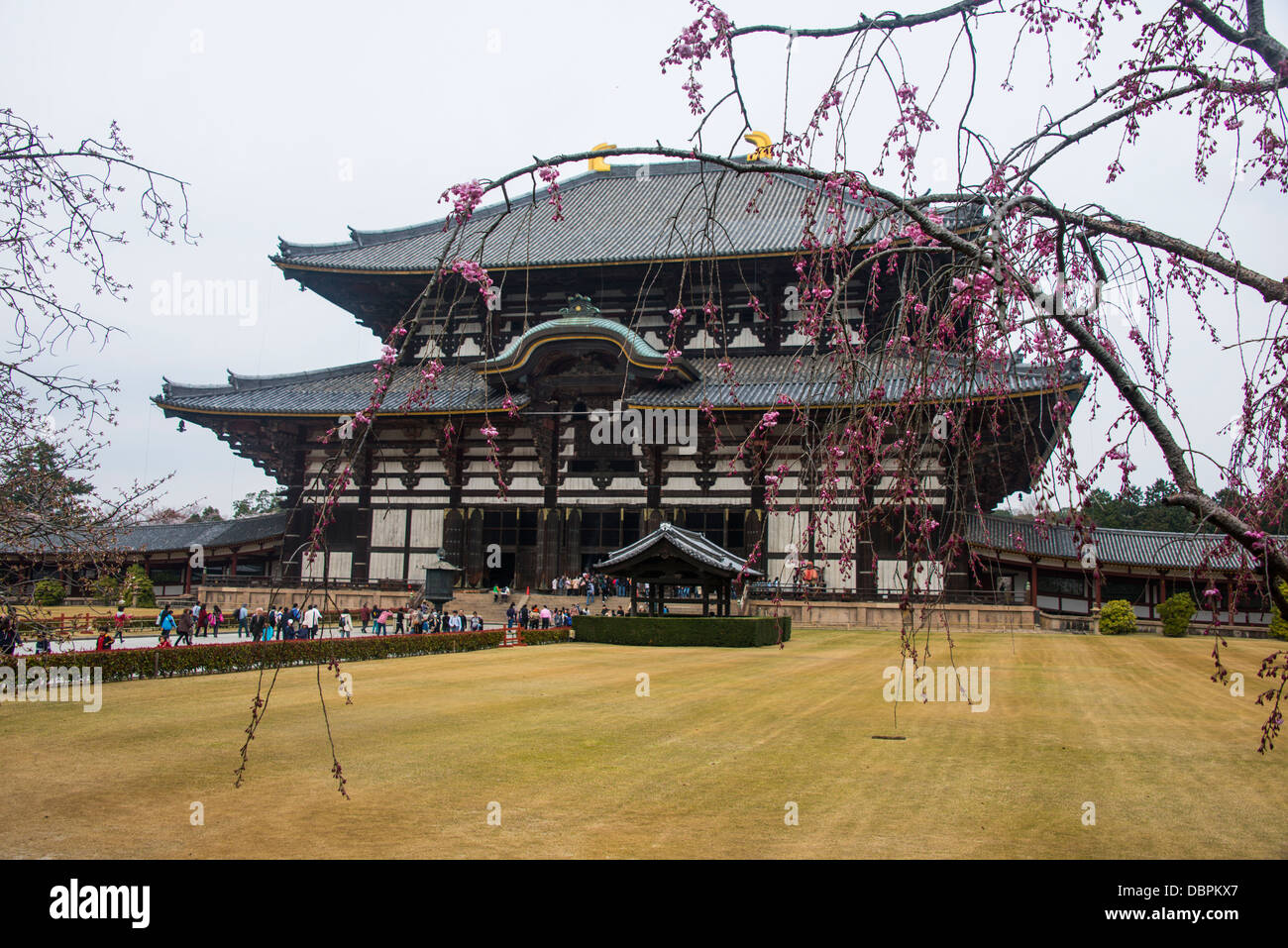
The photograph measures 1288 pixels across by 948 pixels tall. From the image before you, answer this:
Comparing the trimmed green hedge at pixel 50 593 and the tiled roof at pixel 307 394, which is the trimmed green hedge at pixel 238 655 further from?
the tiled roof at pixel 307 394

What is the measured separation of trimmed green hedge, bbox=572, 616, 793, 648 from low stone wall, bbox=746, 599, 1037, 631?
552 cm

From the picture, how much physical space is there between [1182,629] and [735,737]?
30873 millimetres

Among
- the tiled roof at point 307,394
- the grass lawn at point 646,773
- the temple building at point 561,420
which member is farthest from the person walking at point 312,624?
the tiled roof at point 307,394

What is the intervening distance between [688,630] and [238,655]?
1204 cm

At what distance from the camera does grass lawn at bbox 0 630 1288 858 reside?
718 centimetres

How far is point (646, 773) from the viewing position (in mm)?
9477

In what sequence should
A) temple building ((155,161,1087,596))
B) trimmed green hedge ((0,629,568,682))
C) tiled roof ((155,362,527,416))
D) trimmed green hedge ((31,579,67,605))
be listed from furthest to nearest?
tiled roof ((155,362,527,416)), temple building ((155,161,1087,596)), trimmed green hedge ((0,629,568,682)), trimmed green hedge ((31,579,67,605))

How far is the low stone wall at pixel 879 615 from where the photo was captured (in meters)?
32.4

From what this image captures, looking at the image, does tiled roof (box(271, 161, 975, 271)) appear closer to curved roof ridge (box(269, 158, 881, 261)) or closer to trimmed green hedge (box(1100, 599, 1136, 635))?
curved roof ridge (box(269, 158, 881, 261))

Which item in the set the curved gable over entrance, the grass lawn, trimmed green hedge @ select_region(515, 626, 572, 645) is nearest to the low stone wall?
trimmed green hedge @ select_region(515, 626, 572, 645)

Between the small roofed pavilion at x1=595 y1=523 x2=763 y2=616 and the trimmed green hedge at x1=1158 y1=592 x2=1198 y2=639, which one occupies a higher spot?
the small roofed pavilion at x1=595 y1=523 x2=763 y2=616

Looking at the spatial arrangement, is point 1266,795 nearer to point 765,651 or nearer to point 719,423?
point 765,651

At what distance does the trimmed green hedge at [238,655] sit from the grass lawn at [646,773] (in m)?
1.25

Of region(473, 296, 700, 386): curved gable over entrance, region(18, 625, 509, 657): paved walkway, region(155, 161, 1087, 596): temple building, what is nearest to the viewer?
region(18, 625, 509, 657): paved walkway
